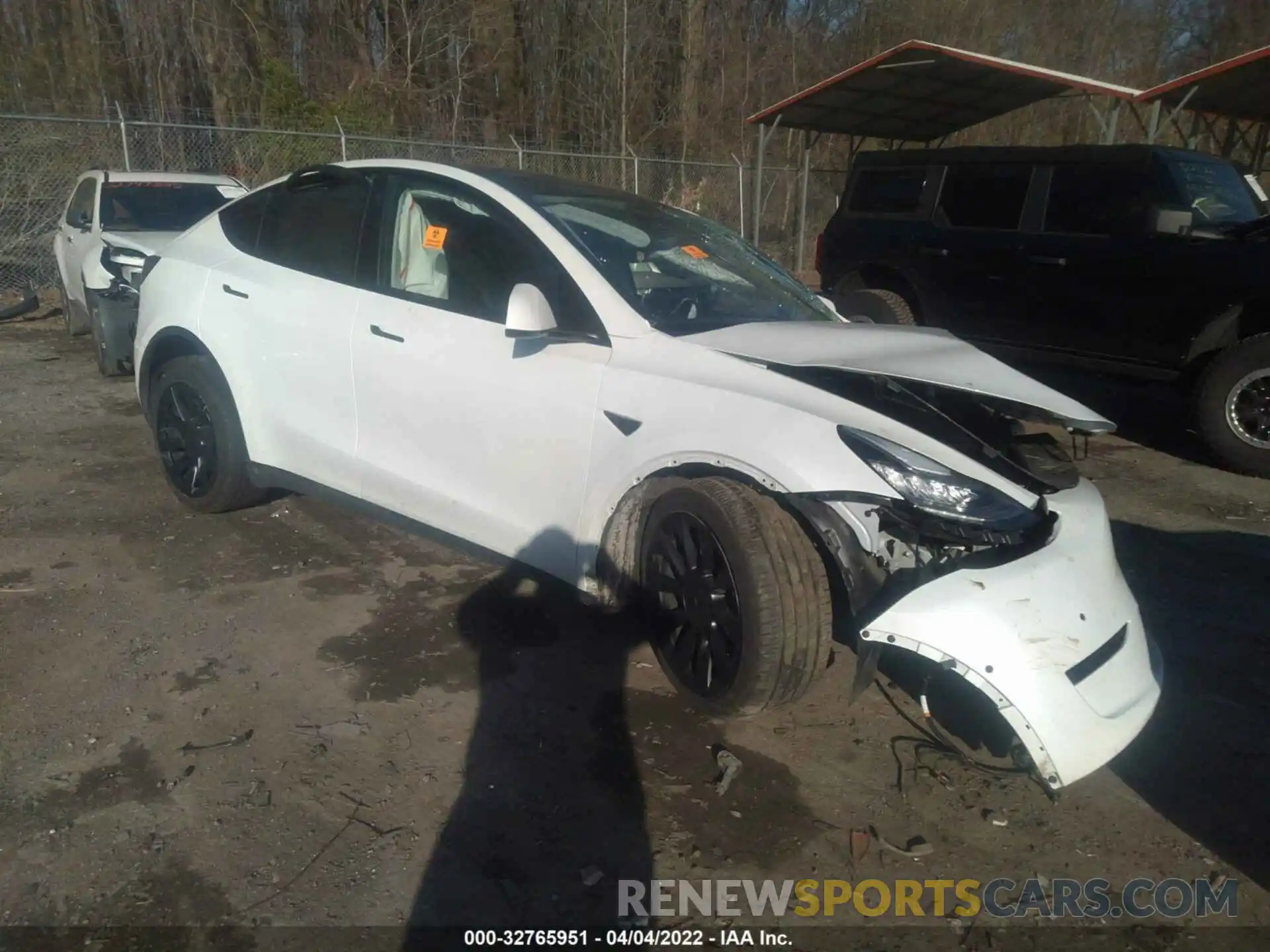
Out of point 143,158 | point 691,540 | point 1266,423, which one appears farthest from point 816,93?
point 691,540

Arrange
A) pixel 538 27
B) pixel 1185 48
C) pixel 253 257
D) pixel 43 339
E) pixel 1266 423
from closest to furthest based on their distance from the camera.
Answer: pixel 253 257
pixel 1266 423
pixel 43 339
pixel 538 27
pixel 1185 48

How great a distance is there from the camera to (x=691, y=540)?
3.02 metres

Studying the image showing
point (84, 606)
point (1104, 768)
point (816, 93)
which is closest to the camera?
point (1104, 768)

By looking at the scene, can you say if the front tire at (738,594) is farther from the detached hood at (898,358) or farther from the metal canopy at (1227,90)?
the metal canopy at (1227,90)

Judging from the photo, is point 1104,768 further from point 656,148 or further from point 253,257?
point 656,148

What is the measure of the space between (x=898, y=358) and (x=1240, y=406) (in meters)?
4.28

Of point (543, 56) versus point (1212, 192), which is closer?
point (1212, 192)

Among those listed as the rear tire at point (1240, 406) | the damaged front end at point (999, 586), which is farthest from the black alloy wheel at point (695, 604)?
the rear tire at point (1240, 406)

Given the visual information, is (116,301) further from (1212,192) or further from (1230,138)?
(1230,138)

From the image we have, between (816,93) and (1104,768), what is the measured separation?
451 inches

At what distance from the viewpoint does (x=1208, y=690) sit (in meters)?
3.44

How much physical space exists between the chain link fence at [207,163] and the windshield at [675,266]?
5.43 metres

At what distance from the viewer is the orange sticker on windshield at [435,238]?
3.74m

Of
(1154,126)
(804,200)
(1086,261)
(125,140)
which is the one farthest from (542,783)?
(804,200)
